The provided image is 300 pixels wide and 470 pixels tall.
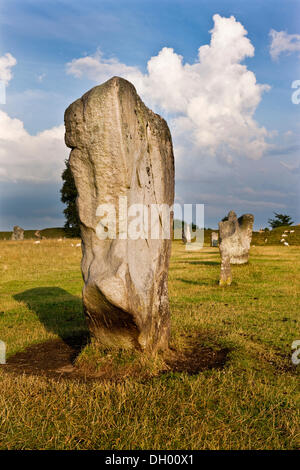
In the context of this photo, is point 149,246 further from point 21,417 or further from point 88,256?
point 21,417

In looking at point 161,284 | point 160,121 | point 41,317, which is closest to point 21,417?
point 161,284

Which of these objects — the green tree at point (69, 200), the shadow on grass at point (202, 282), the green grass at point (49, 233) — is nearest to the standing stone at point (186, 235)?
the green tree at point (69, 200)

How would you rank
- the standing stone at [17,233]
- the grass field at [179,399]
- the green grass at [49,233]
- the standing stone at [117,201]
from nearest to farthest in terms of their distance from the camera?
the grass field at [179,399]
the standing stone at [117,201]
the standing stone at [17,233]
the green grass at [49,233]

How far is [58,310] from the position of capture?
1205 centimetres

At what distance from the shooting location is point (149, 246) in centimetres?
686

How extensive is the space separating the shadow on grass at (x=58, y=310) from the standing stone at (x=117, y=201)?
6.27ft

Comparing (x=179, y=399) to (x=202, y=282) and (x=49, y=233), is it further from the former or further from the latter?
(x=49, y=233)

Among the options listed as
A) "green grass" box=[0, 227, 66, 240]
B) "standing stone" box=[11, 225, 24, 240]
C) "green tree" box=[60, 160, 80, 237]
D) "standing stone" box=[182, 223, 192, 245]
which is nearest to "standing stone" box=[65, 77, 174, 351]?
"standing stone" box=[182, 223, 192, 245]

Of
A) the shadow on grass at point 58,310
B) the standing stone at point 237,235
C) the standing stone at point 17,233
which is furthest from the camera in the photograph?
the standing stone at point 17,233

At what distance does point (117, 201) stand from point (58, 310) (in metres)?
6.80

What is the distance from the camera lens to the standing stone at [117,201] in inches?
241

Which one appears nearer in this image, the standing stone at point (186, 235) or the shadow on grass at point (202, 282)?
the shadow on grass at point (202, 282)

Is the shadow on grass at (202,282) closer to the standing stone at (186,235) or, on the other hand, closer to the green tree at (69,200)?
the standing stone at (186,235)
